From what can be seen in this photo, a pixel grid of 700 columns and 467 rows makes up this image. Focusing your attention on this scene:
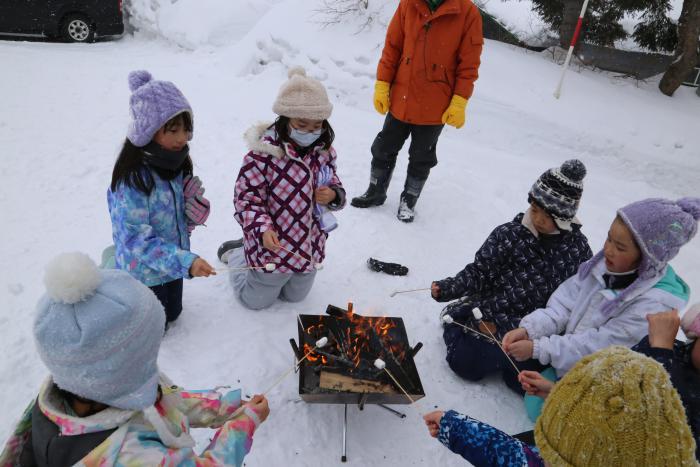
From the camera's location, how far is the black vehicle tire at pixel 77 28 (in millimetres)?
10305

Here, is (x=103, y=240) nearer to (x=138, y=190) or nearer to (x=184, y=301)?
(x=184, y=301)

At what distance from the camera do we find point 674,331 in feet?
7.34

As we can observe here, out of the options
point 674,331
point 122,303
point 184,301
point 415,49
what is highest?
point 415,49

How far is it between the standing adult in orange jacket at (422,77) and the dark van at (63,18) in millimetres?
8948

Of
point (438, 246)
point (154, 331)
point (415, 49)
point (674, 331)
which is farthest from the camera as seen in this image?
point (438, 246)

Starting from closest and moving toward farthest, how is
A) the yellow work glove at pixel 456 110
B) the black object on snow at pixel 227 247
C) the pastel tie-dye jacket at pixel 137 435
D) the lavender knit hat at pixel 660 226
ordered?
the pastel tie-dye jacket at pixel 137 435 → the lavender knit hat at pixel 660 226 → the black object on snow at pixel 227 247 → the yellow work glove at pixel 456 110

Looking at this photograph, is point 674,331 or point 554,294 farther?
point 554,294

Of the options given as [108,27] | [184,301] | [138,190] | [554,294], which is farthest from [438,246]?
[108,27]

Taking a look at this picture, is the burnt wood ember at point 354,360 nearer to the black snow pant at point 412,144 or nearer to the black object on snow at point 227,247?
the black object on snow at point 227,247

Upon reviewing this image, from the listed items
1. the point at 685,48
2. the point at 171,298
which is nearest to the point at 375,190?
the point at 171,298

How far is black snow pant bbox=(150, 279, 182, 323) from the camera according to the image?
128 inches

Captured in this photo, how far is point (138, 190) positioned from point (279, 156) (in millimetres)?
991

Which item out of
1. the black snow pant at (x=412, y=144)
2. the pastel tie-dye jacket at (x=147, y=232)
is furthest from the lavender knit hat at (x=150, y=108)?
the black snow pant at (x=412, y=144)

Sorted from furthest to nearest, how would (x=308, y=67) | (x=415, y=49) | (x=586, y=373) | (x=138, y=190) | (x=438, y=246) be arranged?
(x=308, y=67) < (x=438, y=246) < (x=415, y=49) < (x=138, y=190) < (x=586, y=373)
